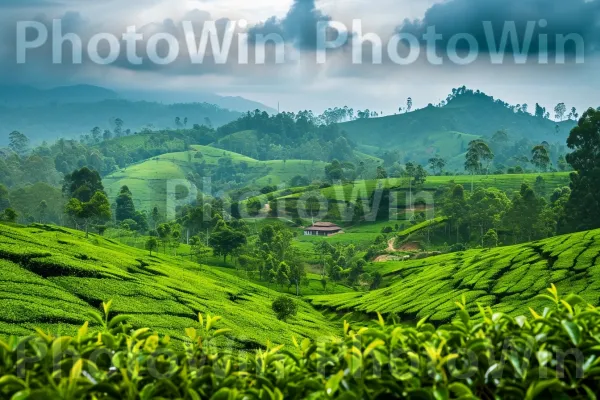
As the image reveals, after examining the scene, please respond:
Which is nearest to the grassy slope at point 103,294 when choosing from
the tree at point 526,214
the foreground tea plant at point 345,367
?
the foreground tea plant at point 345,367

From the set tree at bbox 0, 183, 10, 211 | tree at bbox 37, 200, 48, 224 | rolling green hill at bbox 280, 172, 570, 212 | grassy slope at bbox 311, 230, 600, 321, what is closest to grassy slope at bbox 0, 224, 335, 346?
grassy slope at bbox 311, 230, 600, 321

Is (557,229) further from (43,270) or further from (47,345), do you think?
(47,345)

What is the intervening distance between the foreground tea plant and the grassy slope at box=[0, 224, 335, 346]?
19.6 meters

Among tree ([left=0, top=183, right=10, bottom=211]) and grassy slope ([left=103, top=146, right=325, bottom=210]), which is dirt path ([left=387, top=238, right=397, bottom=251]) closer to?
grassy slope ([left=103, top=146, right=325, bottom=210])

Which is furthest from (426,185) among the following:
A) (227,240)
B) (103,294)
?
(103,294)

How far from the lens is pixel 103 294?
1146 inches

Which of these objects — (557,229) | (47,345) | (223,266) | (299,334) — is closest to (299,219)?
(223,266)

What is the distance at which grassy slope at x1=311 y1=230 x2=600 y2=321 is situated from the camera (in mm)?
33250

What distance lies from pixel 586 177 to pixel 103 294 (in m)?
47.1

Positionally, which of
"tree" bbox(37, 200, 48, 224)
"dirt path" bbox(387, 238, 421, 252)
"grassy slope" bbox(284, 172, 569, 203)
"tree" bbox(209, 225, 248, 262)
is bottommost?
"dirt path" bbox(387, 238, 421, 252)

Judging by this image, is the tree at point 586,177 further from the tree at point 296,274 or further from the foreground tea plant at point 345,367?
→ the foreground tea plant at point 345,367

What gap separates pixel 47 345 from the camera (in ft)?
12.6

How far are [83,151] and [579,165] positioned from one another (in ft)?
565

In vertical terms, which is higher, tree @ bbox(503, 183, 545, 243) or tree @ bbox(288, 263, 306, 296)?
tree @ bbox(503, 183, 545, 243)
